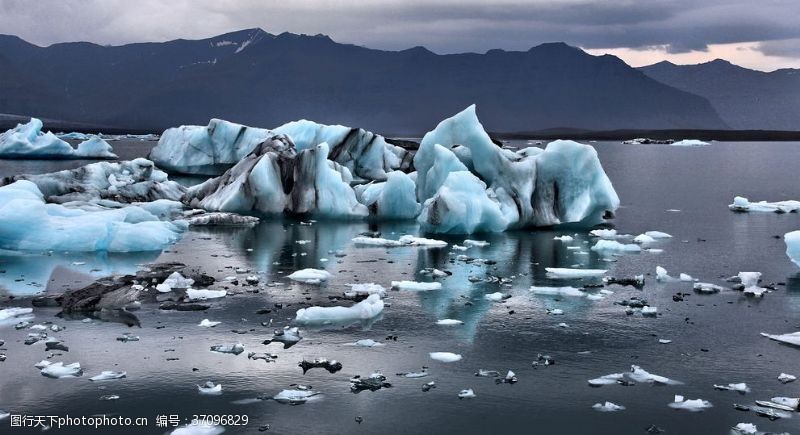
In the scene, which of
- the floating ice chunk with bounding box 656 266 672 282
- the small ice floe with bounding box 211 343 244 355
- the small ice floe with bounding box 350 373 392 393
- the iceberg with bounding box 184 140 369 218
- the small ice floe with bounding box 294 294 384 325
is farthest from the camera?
the iceberg with bounding box 184 140 369 218

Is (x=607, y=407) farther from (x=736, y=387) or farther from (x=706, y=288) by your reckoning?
(x=706, y=288)

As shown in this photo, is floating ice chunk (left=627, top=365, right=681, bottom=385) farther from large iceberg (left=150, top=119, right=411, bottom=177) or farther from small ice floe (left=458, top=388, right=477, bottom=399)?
large iceberg (left=150, top=119, right=411, bottom=177)

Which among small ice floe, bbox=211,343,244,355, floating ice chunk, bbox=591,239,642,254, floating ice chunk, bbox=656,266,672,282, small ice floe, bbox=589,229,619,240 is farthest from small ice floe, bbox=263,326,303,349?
small ice floe, bbox=589,229,619,240

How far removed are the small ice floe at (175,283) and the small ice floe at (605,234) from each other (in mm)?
11292

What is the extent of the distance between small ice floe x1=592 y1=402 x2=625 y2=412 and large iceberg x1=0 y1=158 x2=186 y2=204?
1936 cm

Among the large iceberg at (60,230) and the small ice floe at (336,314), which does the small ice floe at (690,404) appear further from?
the large iceberg at (60,230)

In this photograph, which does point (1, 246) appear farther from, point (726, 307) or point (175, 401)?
point (726, 307)

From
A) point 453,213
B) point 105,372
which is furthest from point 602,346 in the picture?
point 453,213

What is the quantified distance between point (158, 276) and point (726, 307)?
376 inches

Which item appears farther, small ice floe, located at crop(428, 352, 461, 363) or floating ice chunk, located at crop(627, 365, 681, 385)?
small ice floe, located at crop(428, 352, 461, 363)

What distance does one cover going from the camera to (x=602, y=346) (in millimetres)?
10602

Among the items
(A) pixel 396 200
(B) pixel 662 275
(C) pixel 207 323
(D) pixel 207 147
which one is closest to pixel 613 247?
(B) pixel 662 275

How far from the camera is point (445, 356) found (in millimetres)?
10031

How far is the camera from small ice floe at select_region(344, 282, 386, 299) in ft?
43.3
